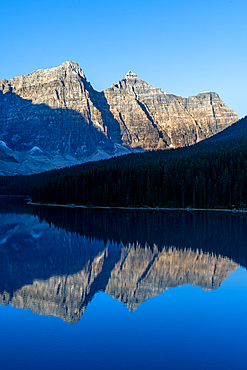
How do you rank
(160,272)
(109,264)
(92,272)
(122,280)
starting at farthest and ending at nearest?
(109,264) < (92,272) < (160,272) < (122,280)

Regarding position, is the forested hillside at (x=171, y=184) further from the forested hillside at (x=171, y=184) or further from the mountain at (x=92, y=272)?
the mountain at (x=92, y=272)

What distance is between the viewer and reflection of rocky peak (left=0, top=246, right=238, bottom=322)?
25.9m

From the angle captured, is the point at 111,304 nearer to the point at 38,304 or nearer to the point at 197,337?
the point at 38,304

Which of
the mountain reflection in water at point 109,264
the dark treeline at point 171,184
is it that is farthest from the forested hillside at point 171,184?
the mountain reflection in water at point 109,264

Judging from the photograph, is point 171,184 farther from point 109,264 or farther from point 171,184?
point 109,264

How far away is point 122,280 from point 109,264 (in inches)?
262

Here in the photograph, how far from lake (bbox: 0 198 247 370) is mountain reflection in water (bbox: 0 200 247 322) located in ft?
0.34

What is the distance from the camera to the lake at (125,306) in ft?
58.3

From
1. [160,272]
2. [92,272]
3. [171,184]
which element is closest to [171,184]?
[171,184]

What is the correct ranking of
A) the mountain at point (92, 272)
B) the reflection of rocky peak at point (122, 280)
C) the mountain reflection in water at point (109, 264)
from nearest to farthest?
the reflection of rocky peak at point (122, 280) < the mountain at point (92, 272) < the mountain reflection in water at point (109, 264)

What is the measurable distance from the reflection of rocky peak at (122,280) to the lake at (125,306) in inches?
3.1

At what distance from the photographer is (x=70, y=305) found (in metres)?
25.4

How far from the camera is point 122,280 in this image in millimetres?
31219

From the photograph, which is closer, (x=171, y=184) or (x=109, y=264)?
(x=109, y=264)
